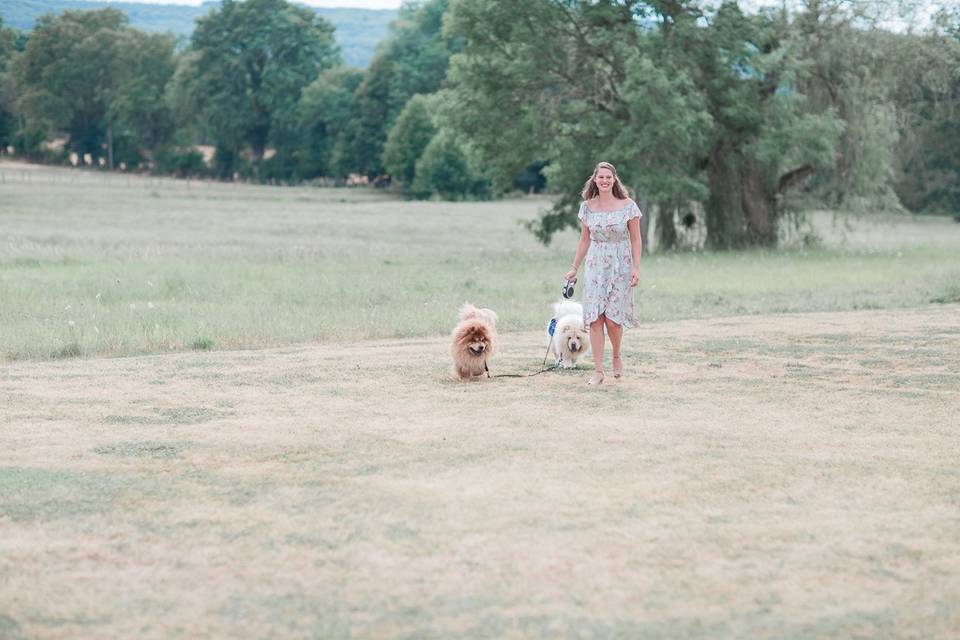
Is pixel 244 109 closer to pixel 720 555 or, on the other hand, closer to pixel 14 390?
pixel 14 390

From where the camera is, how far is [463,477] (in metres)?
7.88

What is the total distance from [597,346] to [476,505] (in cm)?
501

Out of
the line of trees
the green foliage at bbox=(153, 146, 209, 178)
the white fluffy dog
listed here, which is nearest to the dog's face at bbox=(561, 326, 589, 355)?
the white fluffy dog

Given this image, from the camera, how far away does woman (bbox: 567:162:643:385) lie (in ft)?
39.3

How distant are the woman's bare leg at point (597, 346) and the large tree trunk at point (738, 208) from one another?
24.3 meters

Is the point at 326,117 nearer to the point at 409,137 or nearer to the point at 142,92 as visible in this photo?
the point at 409,137

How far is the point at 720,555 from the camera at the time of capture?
20.5ft

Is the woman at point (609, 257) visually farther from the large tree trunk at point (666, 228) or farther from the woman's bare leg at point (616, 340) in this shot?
the large tree trunk at point (666, 228)

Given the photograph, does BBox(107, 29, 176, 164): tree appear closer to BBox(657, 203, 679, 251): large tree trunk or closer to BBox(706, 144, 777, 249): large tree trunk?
BBox(657, 203, 679, 251): large tree trunk

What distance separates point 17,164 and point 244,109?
1725 centimetres

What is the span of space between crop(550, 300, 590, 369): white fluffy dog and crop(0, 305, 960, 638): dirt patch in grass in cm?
52

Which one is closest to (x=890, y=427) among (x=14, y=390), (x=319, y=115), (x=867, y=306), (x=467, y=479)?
(x=467, y=479)

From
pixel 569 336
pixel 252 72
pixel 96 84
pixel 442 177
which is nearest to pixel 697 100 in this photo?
pixel 569 336

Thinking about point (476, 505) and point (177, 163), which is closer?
point (476, 505)
